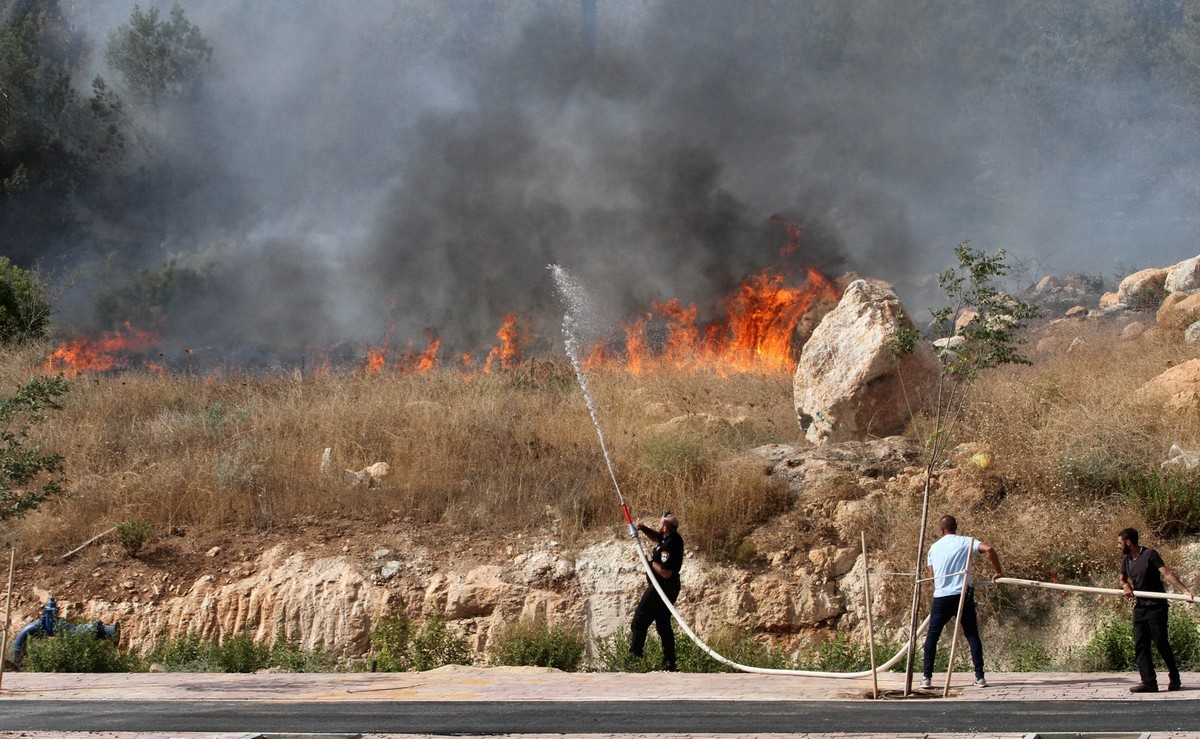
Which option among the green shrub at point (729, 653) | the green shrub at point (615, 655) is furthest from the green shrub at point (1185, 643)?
the green shrub at point (615, 655)

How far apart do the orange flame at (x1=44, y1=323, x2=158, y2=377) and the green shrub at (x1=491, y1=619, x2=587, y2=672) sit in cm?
1282

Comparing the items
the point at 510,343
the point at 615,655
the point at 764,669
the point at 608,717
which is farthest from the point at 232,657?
the point at 510,343

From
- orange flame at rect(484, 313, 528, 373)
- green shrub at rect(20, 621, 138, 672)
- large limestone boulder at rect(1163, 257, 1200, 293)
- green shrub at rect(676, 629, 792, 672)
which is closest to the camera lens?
green shrub at rect(676, 629, 792, 672)

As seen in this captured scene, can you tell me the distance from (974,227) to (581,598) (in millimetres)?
36995

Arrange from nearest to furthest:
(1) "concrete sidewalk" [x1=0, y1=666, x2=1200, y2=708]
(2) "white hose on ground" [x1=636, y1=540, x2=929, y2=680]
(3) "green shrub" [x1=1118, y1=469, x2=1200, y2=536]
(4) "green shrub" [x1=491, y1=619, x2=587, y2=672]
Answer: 1. (1) "concrete sidewalk" [x1=0, y1=666, x2=1200, y2=708]
2. (2) "white hose on ground" [x1=636, y1=540, x2=929, y2=680]
3. (4) "green shrub" [x1=491, y1=619, x2=587, y2=672]
4. (3) "green shrub" [x1=1118, y1=469, x2=1200, y2=536]

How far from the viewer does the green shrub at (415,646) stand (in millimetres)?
13492

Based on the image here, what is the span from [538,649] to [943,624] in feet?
15.3

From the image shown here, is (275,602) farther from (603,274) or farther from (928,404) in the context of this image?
(603,274)

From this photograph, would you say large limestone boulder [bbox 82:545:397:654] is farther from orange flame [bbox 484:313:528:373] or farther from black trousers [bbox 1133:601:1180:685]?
orange flame [bbox 484:313:528:373]

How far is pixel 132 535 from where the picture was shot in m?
15.6

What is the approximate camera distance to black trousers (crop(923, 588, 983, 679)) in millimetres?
10031

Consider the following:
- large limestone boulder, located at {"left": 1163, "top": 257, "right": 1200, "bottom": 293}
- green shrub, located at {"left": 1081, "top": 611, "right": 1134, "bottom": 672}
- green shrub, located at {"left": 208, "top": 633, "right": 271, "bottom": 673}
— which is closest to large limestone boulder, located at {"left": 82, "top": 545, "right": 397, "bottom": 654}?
green shrub, located at {"left": 208, "top": 633, "right": 271, "bottom": 673}

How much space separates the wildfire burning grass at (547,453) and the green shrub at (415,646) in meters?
1.81

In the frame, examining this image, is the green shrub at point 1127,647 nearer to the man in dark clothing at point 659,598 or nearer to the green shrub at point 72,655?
the man in dark clothing at point 659,598
